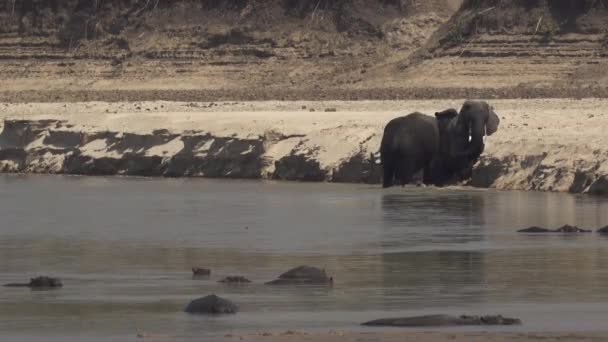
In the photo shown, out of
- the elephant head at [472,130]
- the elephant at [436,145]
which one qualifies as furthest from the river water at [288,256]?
the elephant head at [472,130]

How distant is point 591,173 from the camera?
95.3 feet

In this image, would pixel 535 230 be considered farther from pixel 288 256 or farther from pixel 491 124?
pixel 491 124

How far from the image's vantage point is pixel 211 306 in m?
14.7

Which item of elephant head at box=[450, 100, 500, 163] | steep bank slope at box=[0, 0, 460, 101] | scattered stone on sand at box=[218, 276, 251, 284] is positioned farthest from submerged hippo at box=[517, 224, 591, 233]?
steep bank slope at box=[0, 0, 460, 101]

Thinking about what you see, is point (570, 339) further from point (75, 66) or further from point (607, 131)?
point (75, 66)

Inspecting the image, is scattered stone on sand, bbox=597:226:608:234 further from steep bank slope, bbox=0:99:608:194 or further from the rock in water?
the rock in water

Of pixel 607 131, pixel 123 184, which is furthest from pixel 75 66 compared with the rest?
pixel 607 131

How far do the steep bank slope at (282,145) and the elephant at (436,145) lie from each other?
17.4 inches

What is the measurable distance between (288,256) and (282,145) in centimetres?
1550

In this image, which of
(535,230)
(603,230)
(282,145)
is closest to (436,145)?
(282,145)

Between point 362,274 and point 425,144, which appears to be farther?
point 425,144

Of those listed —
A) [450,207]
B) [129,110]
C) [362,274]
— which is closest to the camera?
Answer: [362,274]

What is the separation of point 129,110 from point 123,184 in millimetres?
11444

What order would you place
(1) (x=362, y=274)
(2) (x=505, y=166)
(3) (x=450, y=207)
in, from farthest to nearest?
1. (2) (x=505, y=166)
2. (3) (x=450, y=207)
3. (1) (x=362, y=274)
